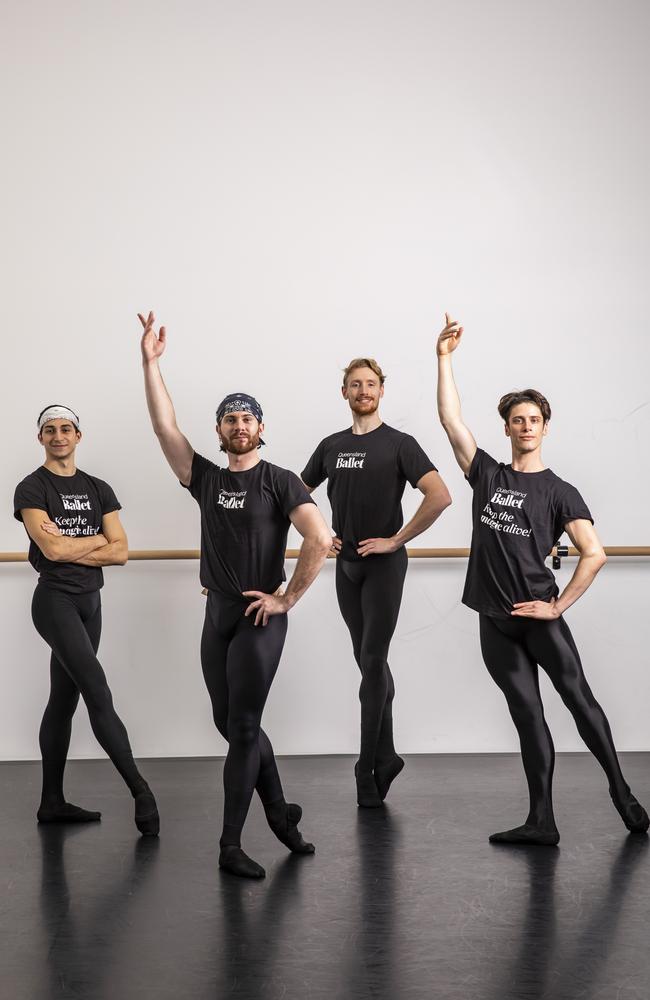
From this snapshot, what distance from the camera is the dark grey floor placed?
2217 mm

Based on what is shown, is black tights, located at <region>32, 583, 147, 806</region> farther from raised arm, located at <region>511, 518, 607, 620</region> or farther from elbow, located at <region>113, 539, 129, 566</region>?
raised arm, located at <region>511, 518, 607, 620</region>

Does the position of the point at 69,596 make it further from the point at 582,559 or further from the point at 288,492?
the point at 582,559

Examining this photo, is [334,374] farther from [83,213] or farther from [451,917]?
[451,917]

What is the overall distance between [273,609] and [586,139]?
296cm

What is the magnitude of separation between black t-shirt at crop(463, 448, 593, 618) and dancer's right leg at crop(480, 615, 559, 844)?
87 millimetres

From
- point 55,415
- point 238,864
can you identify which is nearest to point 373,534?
point 55,415

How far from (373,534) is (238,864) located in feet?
4.26

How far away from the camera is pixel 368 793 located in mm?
3674

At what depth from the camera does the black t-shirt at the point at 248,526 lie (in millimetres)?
2928

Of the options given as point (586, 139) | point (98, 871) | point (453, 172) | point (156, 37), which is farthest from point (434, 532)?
point (156, 37)

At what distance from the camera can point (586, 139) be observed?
185 inches

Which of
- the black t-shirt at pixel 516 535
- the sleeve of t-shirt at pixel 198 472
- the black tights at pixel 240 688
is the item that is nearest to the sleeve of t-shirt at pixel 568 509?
the black t-shirt at pixel 516 535

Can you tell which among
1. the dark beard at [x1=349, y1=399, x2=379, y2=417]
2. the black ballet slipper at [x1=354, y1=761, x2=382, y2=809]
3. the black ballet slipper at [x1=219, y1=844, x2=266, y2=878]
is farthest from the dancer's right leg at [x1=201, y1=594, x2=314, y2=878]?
the dark beard at [x1=349, y1=399, x2=379, y2=417]

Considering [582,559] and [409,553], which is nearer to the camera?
[582,559]
